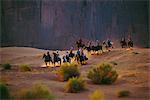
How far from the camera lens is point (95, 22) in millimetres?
63125

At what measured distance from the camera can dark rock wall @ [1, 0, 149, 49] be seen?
61531mm

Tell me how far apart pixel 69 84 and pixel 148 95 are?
3596mm

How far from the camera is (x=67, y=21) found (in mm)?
62531

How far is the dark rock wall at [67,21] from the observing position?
6153 cm

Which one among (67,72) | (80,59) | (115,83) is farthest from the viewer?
(80,59)

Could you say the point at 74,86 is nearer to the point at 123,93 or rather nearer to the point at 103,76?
the point at 123,93

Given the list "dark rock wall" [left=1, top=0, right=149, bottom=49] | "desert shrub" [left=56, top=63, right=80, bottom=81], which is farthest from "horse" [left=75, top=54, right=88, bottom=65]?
"dark rock wall" [left=1, top=0, right=149, bottom=49]

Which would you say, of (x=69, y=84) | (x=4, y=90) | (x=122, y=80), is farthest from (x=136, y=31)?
(x=4, y=90)

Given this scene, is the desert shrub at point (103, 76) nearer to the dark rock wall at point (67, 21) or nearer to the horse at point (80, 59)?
the horse at point (80, 59)

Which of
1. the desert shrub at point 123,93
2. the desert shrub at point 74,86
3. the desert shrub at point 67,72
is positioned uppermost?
the desert shrub at point 67,72

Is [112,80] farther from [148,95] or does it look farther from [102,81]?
[148,95]

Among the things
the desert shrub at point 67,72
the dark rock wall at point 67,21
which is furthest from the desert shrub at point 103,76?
the dark rock wall at point 67,21

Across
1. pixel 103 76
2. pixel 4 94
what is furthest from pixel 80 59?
pixel 4 94

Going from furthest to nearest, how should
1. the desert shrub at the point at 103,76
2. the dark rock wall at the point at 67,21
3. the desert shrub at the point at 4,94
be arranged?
the dark rock wall at the point at 67,21 < the desert shrub at the point at 103,76 < the desert shrub at the point at 4,94
